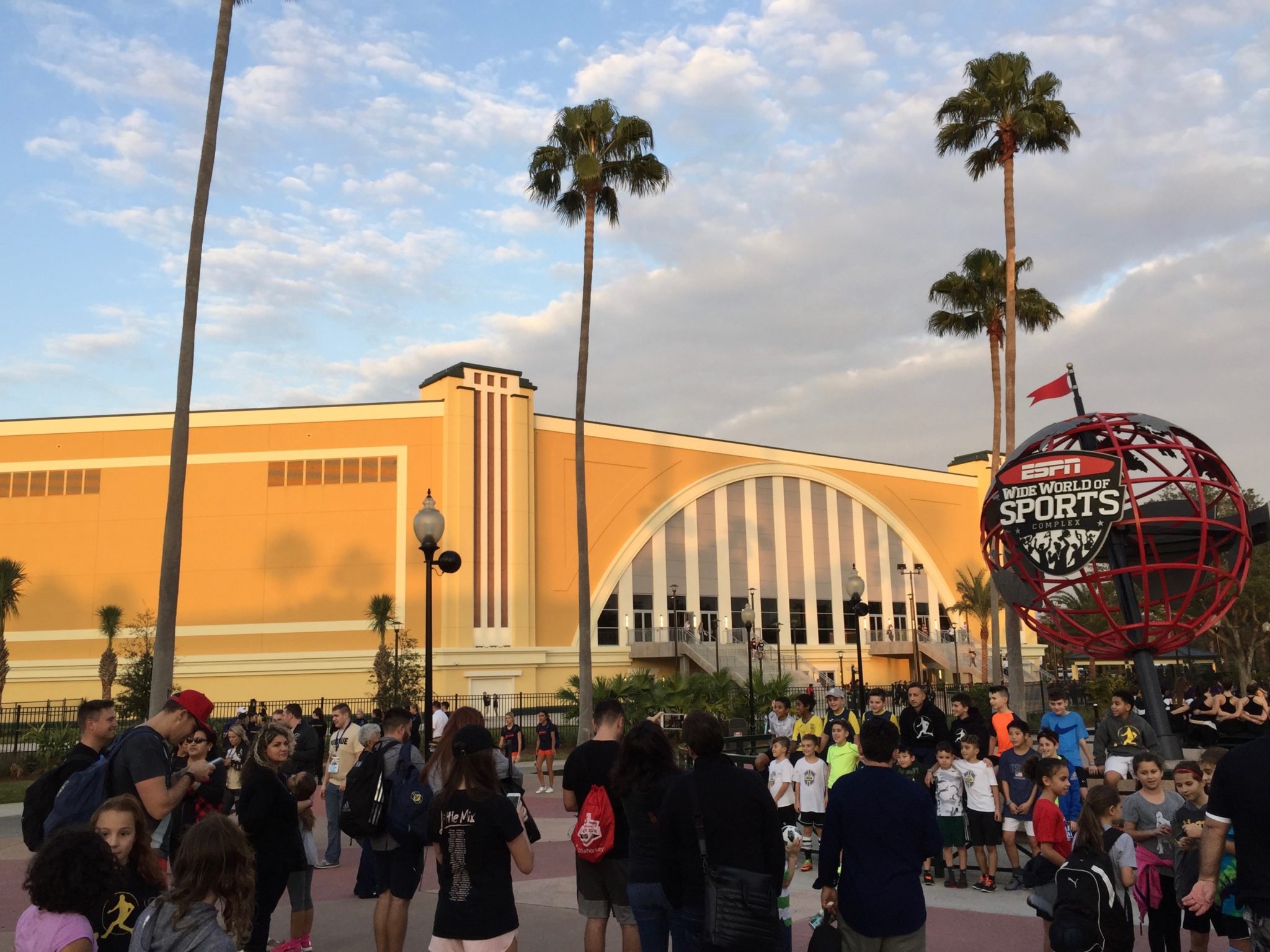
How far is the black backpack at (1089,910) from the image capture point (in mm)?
5078

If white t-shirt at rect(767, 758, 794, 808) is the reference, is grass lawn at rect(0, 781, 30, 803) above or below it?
below

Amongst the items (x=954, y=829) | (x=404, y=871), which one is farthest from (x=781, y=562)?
(x=404, y=871)

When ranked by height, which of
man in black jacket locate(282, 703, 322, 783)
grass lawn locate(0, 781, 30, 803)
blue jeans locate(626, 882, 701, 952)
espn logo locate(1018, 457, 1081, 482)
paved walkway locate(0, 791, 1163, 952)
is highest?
espn logo locate(1018, 457, 1081, 482)

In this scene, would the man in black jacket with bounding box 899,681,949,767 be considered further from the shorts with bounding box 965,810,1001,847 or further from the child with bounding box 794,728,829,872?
the shorts with bounding box 965,810,1001,847

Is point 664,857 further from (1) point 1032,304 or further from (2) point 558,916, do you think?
(1) point 1032,304

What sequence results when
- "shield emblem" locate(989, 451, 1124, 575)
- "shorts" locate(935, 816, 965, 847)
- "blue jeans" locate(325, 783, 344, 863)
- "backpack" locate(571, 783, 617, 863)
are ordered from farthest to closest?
1. "shield emblem" locate(989, 451, 1124, 575)
2. "blue jeans" locate(325, 783, 344, 863)
3. "shorts" locate(935, 816, 965, 847)
4. "backpack" locate(571, 783, 617, 863)

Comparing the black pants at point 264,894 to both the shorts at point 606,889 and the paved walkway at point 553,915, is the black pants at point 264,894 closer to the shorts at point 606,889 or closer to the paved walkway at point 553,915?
the paved walkway at point 553,915

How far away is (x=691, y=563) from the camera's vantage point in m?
50.5

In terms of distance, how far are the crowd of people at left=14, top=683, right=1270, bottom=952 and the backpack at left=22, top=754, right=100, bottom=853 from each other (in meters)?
0.01

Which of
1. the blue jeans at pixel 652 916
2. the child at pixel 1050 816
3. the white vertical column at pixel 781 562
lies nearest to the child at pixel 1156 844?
the child at pixel 1050 816

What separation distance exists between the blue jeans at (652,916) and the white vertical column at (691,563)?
44.1m

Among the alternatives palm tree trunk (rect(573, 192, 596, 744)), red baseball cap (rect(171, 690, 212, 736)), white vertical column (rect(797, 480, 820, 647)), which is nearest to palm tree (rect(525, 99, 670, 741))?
palm tree trunk (rect(573, 192, 596, 744))

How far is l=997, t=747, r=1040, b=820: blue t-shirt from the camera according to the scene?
913cm

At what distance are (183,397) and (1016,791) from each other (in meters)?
12.1
